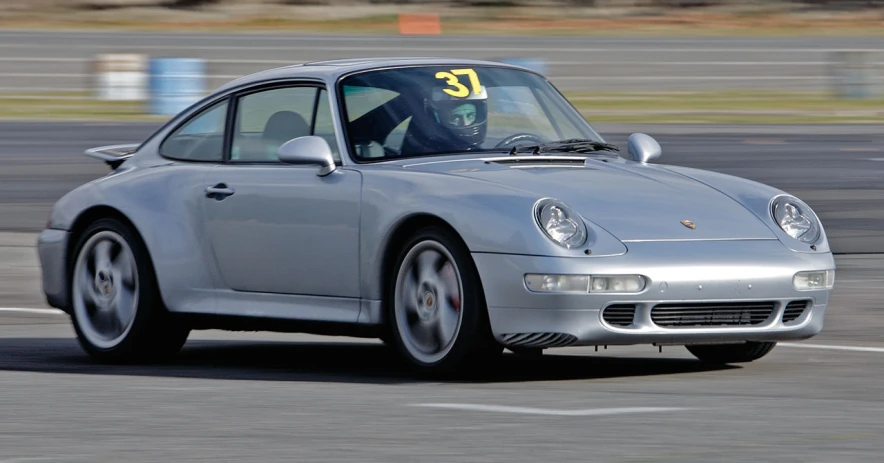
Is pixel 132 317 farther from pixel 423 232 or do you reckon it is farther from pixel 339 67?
pixel 423 232

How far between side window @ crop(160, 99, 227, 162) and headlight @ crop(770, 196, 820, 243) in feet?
8.52

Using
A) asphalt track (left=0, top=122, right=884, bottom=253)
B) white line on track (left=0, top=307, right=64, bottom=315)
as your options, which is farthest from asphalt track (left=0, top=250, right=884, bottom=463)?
asphalt track (left=0, top=122, right=884, bottom=253)

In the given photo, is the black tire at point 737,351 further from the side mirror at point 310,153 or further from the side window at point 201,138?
the side window at point 201,138

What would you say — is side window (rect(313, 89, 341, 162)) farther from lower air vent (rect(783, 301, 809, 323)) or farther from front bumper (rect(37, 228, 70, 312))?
lower air vent (rect(783, 301, 809, 323))

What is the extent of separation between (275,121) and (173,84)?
2377 centimetres

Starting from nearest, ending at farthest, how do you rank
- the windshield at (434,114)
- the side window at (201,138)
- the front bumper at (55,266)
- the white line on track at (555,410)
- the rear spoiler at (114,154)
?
the white line on track at (555,410)
the windshield at (434,114)
the side window at (201,138)
the front bumper at (55,266)
the rear spoiler at (114,154)

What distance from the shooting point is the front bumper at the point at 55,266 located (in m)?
8.67

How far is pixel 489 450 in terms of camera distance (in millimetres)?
5344

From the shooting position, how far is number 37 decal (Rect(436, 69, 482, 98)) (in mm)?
7980

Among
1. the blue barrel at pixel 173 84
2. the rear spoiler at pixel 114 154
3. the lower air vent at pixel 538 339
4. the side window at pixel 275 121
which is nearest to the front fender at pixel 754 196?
the lower air vent at pixel 538 339

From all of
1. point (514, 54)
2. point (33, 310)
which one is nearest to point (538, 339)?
point (33, 310)

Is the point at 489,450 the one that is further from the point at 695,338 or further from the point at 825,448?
the point at 695,338

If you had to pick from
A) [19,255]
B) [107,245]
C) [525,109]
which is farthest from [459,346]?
[19,255]

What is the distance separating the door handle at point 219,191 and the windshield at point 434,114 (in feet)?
2.19
